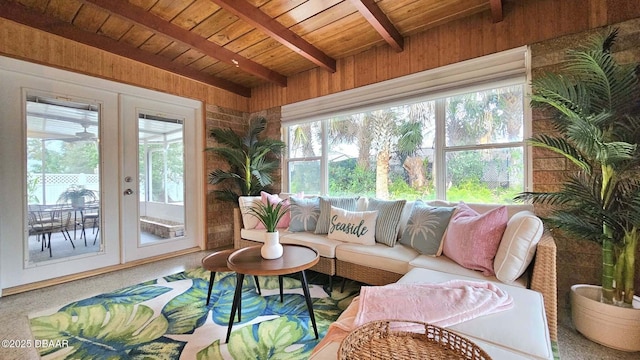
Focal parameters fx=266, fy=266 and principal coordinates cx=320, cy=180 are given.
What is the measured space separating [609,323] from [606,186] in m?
0.79

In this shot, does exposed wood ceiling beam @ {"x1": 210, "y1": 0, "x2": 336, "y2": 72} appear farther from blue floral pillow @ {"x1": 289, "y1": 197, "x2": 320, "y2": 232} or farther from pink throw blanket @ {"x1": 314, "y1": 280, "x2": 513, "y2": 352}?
pink throw blanket @ {"x1": 314, "y1": 280, "x2": 513, "y2": 352}

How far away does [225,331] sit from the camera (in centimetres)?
173

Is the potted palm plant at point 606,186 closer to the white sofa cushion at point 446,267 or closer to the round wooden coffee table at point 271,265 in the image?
the white sofa cushion at point 446,267

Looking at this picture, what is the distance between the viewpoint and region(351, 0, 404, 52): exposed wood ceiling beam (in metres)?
2.16

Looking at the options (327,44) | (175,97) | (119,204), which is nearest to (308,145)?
(327,44)

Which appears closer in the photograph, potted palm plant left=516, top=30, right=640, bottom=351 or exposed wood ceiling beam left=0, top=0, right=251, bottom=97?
potted palm plant left=516, top=30, right=640, bottom=351

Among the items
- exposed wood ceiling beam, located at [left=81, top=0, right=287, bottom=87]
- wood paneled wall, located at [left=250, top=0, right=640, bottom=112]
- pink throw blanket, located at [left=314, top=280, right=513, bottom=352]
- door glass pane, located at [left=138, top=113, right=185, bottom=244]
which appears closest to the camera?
pink throw blanket, located at [left=314, top=280, right=513, bottom=352]

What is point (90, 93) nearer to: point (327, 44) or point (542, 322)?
point (327, 44)

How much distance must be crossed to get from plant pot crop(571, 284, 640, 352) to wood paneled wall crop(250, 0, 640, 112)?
1949 mm

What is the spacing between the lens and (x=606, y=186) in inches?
62.4

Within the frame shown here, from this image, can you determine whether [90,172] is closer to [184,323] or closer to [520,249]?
[184,323]

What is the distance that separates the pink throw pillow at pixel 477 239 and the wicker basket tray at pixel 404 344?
0.95m

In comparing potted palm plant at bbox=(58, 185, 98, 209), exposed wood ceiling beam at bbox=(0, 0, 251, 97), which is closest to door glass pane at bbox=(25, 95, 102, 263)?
potted palm plant at bbox=(58, 185, 98, 209)

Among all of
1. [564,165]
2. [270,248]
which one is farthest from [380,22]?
[270,248]
